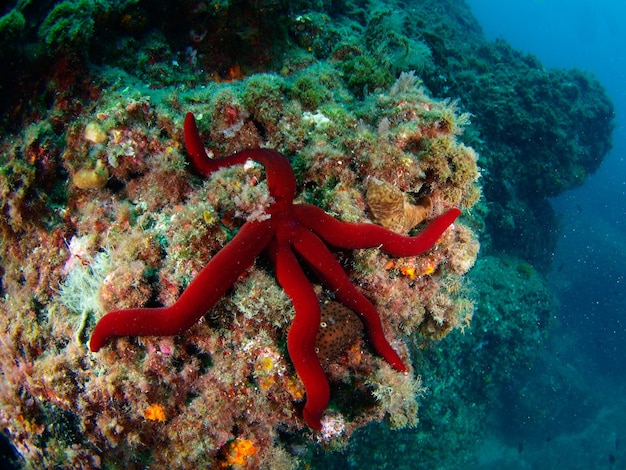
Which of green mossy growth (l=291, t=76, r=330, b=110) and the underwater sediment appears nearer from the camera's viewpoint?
the underwater sediment

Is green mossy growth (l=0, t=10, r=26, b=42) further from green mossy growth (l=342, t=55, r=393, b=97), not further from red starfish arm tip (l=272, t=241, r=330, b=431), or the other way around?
green mossy growth (l=342, t=55, r=393, b=97)

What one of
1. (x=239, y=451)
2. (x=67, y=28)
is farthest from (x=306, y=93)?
(x=239, y=451)

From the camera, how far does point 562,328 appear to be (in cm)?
2178

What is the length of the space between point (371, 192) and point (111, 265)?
2969mm

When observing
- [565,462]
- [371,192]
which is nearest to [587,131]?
[565,462]

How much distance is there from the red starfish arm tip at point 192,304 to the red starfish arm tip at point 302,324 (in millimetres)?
346

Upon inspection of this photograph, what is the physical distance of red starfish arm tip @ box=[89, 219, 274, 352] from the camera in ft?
11.0

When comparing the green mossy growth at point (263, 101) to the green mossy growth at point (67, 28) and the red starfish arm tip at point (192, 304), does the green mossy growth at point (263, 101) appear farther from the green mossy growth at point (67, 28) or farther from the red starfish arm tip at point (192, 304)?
the green mossy growth at point (67, 28)

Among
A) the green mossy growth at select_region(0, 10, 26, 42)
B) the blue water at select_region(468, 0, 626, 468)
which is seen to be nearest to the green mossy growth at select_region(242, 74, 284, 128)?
the green mossy growth at select_region(0, 10, 26, 42)

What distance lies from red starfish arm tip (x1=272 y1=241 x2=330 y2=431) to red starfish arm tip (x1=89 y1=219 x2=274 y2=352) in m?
0.35

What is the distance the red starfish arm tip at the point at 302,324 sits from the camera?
3.54 m

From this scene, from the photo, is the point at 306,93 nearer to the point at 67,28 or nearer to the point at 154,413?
the point at 67,28

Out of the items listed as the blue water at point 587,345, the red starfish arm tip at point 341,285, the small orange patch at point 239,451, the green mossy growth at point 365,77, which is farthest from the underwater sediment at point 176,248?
the blue water at point 587,345

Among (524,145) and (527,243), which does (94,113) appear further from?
(527,243)
